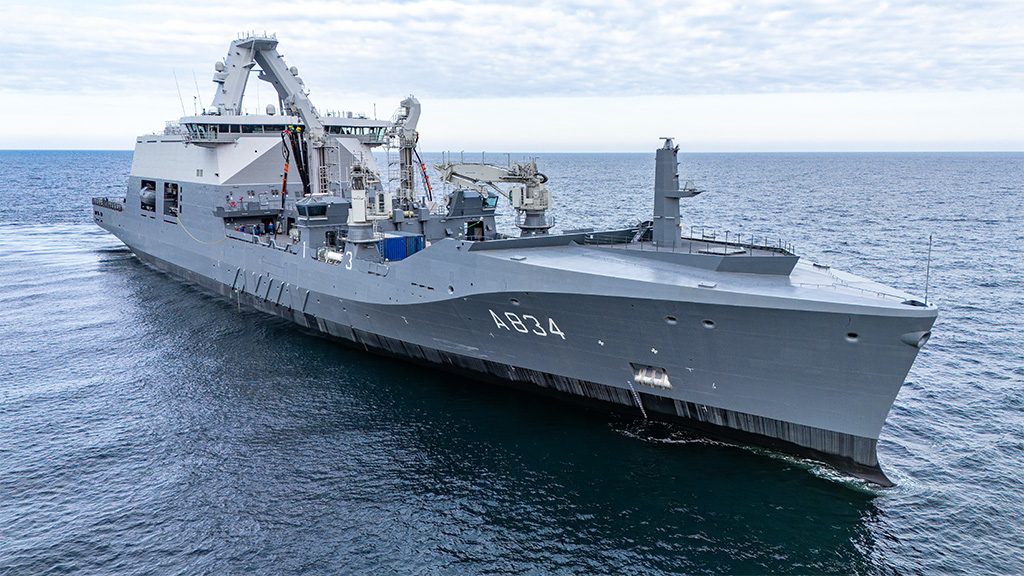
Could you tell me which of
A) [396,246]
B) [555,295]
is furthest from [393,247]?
[555,295]

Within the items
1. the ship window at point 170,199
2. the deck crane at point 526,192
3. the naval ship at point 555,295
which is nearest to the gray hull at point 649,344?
the naval ship at point 555,295

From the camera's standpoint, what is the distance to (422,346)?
843 inches

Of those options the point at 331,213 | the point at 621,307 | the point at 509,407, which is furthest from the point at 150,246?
the point at 621,307

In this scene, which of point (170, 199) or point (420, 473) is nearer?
point (420, 473)

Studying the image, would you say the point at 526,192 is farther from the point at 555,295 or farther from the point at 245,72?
the point at 245,72

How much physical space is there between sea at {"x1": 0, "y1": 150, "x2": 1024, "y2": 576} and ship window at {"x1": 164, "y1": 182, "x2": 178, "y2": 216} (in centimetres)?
997

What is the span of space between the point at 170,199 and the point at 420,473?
27.2 meters

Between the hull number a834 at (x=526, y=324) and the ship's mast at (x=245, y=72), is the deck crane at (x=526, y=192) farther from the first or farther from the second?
the ship's mast at (x=245, y=72)

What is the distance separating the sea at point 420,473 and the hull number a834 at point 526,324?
2.40 metres

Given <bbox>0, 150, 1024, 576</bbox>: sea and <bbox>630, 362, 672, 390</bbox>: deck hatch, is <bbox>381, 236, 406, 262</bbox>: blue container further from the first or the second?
<bbox>630, 362, 672, 390</bbox>: deck hatch

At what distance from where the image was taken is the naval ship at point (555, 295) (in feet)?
46.5

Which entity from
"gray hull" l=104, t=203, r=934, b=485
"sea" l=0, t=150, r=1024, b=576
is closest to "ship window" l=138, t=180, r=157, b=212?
"sea" l=0, t=150, r=1024, b=576

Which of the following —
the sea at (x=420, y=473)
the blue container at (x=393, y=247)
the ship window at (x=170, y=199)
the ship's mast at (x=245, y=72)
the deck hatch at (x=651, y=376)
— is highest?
the ship's mast at (x=245, y=72)

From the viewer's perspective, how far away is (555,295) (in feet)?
53.6
